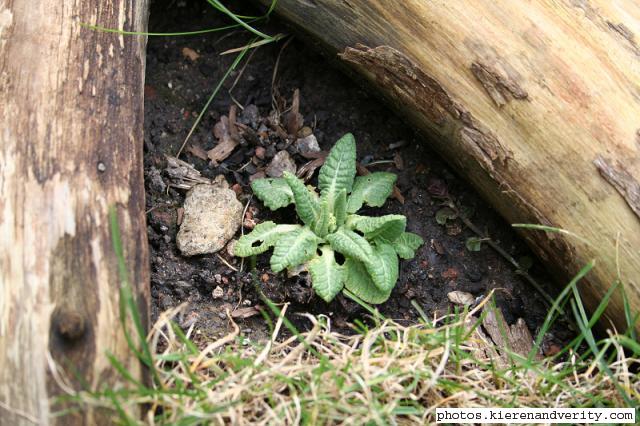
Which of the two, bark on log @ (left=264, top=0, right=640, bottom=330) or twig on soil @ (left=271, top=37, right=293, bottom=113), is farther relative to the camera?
twig on soil @ (left=271, top=37, right=293, bottom=113)

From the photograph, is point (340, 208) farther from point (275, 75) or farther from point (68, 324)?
point (68, 324)

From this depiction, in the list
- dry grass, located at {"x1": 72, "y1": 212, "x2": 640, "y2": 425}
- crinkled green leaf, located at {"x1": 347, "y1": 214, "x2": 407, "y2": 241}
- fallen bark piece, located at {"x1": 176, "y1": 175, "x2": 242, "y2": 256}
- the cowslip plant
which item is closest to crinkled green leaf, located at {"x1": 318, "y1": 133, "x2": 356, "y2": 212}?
the cowslip plant

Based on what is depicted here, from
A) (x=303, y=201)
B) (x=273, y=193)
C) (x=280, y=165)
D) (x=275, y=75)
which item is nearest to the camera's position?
(x=303, y=201)

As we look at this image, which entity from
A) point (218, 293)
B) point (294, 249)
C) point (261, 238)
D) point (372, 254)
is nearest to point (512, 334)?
point (372, 254)

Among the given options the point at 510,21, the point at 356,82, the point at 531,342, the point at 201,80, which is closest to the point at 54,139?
the point at 201,80

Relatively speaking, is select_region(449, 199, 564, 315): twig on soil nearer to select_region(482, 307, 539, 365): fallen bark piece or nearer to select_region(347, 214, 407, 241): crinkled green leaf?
select_region(482, 307, 539, 365): fallen bark piece

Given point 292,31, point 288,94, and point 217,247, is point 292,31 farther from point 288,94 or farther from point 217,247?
point 217,247

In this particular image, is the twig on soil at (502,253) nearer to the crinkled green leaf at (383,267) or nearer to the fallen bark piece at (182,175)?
the crinkled green leaf at (383,267)
